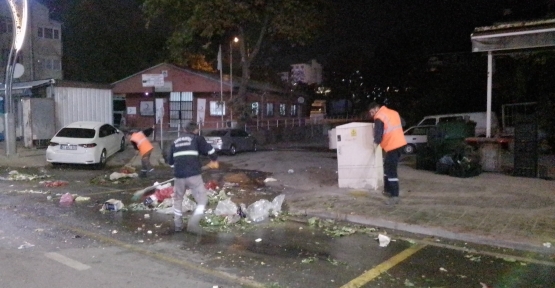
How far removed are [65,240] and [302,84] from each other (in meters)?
43.6

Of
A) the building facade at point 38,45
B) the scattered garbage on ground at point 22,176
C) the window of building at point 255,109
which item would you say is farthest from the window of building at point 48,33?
the scattered garbage on ground at point 22,176

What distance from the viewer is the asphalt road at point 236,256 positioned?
5910mm

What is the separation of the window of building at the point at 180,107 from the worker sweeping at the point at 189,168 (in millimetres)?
30404

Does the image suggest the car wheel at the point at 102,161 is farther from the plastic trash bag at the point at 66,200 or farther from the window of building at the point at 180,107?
the window of building at the point at 180,107

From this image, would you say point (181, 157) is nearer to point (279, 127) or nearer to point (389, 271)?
point (389, 271)

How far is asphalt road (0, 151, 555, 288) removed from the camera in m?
5.91

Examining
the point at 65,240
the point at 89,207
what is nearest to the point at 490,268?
the point at 65,240

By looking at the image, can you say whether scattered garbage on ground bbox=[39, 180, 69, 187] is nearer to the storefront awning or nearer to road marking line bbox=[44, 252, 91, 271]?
road marking line bbox=[44, 252, 91, 271]

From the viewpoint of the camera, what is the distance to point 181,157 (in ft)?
26.3

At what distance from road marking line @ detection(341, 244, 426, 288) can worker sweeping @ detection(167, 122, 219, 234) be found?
2945 millimetres

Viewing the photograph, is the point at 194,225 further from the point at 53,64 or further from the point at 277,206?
the point at 53,64

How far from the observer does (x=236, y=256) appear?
22.5 feet

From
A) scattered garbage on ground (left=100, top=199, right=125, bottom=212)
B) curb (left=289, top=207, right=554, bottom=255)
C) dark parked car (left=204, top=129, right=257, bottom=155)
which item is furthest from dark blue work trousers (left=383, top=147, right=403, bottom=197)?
dark parked car (left=204, top=129, right=257, bottom=155)

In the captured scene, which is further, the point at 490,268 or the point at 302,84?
the point at 302,84
